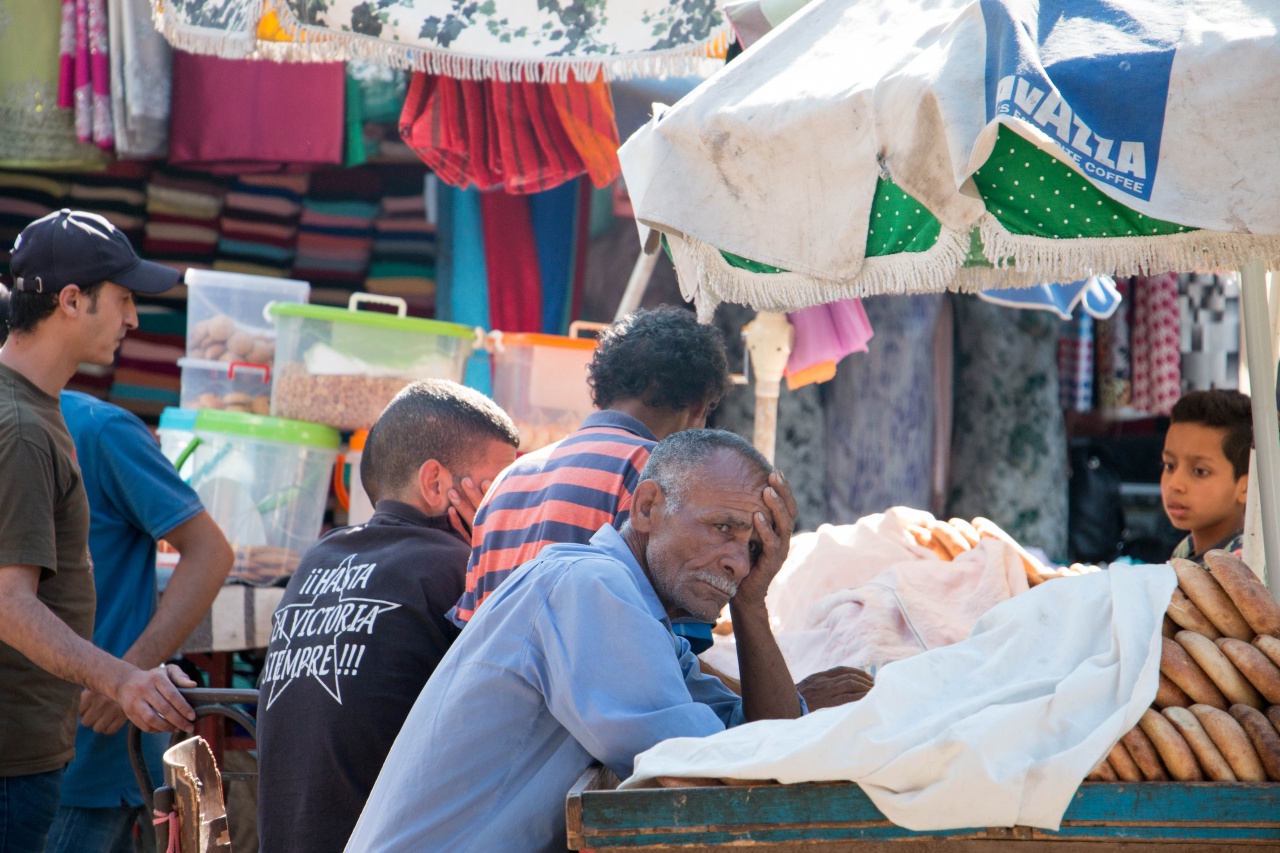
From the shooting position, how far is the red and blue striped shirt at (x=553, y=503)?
263 centimetres

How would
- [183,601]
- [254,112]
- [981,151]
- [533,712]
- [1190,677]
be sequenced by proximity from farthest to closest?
1. [254,112]
2. [183,601]
3. [981,151]
4. [533,712]
5. [1190,677]

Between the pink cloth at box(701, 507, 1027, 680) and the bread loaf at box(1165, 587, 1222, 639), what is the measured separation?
135cm

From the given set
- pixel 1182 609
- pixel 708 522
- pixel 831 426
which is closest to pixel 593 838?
pixel 708 522

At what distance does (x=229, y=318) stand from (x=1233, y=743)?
13.1ft

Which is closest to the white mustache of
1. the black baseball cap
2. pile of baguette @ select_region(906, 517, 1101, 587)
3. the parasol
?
the parasol

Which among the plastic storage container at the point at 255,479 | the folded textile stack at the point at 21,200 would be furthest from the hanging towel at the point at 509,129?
the folded textile stack at the point at 21,200

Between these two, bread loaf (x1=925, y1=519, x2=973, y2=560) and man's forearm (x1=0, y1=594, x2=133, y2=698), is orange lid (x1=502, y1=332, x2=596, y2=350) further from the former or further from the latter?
man's forearm (x1=0, y1=594, x2=133, y2=698)

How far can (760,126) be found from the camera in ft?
7.41

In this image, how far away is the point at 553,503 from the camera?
2666 mm

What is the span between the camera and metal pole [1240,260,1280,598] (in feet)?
8.12

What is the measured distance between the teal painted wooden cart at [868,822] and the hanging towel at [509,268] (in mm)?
4058

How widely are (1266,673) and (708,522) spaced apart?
0.87m

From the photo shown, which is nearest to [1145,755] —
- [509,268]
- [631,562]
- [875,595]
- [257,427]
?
[631,562]

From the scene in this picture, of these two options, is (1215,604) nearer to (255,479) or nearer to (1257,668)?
(1257,668)
